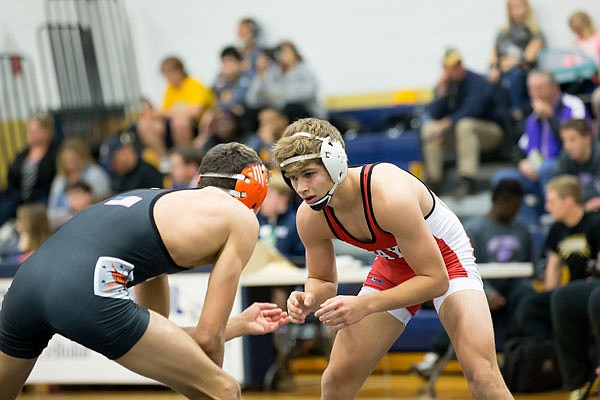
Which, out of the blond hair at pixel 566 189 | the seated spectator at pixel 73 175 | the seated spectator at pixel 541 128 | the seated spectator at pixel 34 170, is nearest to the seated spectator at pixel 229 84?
the seated spectator at pixel 73 175

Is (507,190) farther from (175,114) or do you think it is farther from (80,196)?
(175,114)

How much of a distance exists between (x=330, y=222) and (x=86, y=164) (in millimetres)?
6433

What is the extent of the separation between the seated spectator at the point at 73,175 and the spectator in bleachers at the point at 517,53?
4063mm

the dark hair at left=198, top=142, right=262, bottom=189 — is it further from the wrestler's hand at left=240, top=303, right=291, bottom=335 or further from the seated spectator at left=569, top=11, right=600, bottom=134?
the seated spectator at left=569, top=11, right=600, bottom=134

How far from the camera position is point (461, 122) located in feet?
30.7

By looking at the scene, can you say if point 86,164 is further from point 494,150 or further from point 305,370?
point 494,150

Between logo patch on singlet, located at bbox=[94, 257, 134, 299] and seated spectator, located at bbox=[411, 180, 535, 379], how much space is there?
3887 millimetres

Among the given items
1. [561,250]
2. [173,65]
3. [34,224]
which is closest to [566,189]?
[561,250]

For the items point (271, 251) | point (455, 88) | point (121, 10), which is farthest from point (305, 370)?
point (121, 10)

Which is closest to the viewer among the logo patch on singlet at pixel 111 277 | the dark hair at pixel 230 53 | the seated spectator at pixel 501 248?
the logo patch on singlet at pixel 111 277

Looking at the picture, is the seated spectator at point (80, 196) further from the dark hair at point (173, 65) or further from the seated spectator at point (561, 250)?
the seated spectator at point (561, 250)

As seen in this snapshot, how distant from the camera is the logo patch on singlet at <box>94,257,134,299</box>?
3.66m

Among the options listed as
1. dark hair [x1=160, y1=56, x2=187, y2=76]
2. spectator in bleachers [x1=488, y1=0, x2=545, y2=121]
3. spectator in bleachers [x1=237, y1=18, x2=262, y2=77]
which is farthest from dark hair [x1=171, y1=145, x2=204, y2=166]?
spectator in bleachers [x1=488, y1=0, x2=545, y2=121]

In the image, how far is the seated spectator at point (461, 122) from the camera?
9.34 metres
